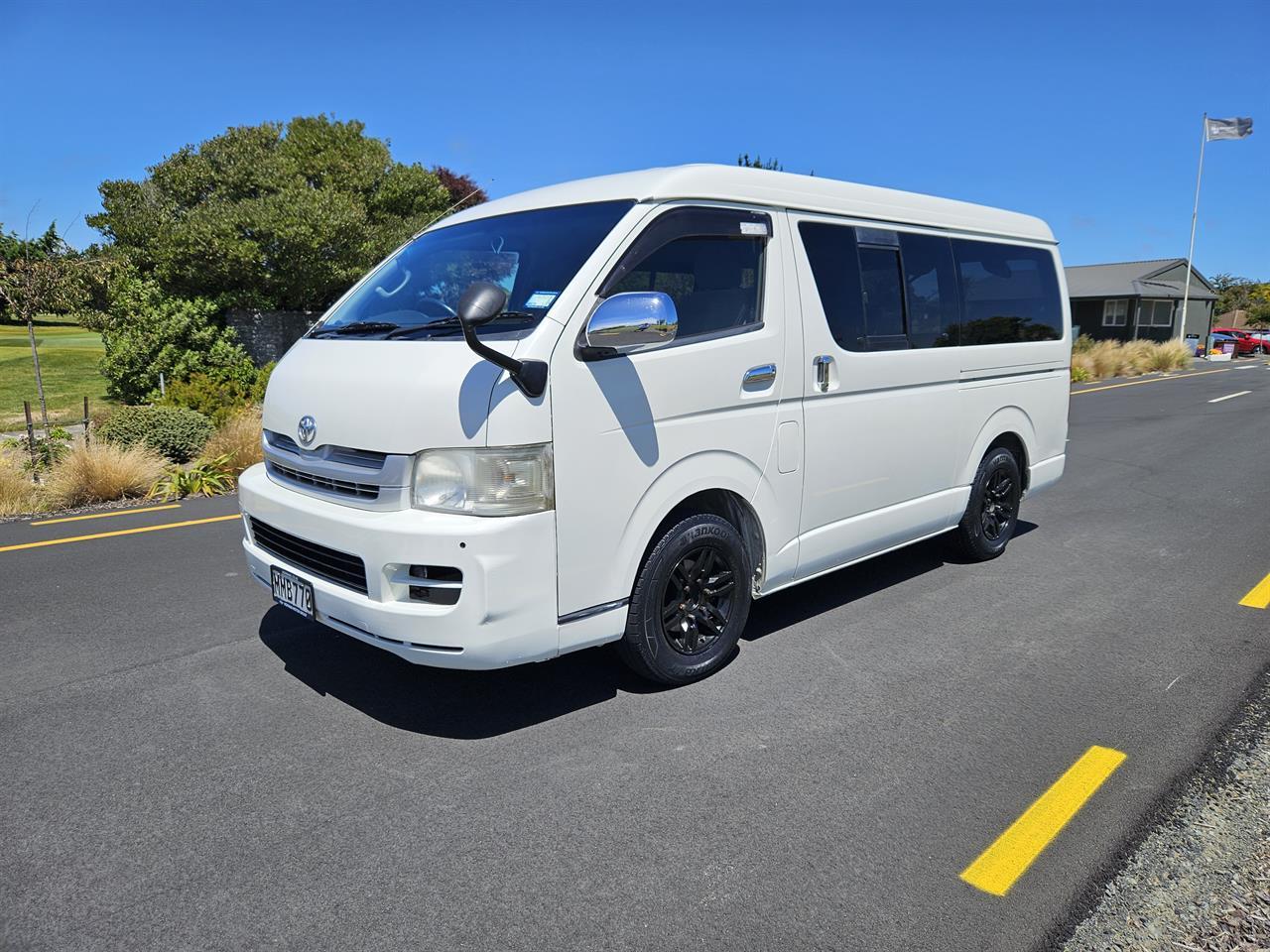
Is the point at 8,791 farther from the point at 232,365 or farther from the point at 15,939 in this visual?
the point at 232,365

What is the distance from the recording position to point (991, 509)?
6.15 m

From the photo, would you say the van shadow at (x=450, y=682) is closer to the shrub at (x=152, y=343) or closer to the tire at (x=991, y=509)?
the tire at (x=991, y=509)

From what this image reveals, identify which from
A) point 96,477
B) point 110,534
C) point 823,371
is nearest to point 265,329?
point 96,477

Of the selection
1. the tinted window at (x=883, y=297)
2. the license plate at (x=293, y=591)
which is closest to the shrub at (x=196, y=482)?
the license plate at (x=293, y=591)

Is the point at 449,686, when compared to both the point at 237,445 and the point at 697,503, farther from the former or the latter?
the point at 237,445

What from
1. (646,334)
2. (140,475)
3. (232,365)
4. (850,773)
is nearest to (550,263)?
(646,334)

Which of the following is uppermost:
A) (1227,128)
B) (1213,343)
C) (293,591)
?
(1227,128)

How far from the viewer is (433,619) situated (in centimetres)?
327

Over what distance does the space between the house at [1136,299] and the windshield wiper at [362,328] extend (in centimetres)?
5121

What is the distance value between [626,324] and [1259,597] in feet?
14.9

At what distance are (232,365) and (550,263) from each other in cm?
1545

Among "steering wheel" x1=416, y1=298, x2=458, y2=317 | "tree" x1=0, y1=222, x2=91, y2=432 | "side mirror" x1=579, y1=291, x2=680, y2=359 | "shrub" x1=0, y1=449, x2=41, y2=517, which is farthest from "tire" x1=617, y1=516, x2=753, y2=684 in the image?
"tree" x1=0, y1=222, x2=91, y2=432

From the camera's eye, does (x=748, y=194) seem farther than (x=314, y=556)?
Yes

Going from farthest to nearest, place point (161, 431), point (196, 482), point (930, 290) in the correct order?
point (161, 431) → point (196, 482) → point (930, 290)
